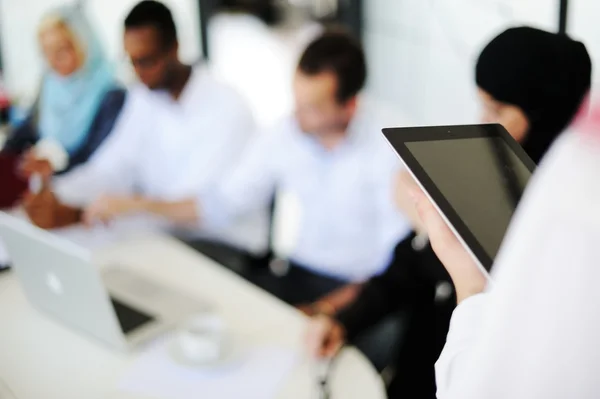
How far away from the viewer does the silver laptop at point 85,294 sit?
113 cm

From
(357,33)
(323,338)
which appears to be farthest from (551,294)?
(357,33)

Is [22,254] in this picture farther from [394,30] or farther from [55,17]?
[394,30]

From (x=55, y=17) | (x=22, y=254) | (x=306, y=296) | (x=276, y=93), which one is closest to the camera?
(x=22, y=254)

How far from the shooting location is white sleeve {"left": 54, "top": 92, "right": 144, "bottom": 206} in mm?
1985

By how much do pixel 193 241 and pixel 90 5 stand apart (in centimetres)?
176

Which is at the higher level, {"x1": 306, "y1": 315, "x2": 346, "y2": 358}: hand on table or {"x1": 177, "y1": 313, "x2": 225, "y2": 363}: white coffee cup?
{"x1": 177, "y1": 313, "x2": 225, "y2": 363}: white coffee cup

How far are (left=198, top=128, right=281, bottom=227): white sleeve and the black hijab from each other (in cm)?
81

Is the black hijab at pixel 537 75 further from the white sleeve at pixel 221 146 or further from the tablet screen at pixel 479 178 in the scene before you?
the white sleeve at pixel 221 146

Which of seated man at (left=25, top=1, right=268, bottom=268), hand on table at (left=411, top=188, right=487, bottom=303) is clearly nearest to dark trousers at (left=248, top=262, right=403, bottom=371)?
seated man at (left=25, top=1, right=268, bottom=268)

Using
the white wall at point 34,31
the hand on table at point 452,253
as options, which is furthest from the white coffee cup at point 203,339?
the white wall at point 34,31

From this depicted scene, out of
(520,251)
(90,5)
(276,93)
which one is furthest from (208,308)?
(276,93)

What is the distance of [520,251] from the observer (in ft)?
1.54

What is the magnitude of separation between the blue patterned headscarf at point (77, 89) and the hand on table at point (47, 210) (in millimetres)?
789

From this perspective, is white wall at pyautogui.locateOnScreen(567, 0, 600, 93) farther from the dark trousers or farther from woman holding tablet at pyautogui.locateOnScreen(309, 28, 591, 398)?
the dark trousers
